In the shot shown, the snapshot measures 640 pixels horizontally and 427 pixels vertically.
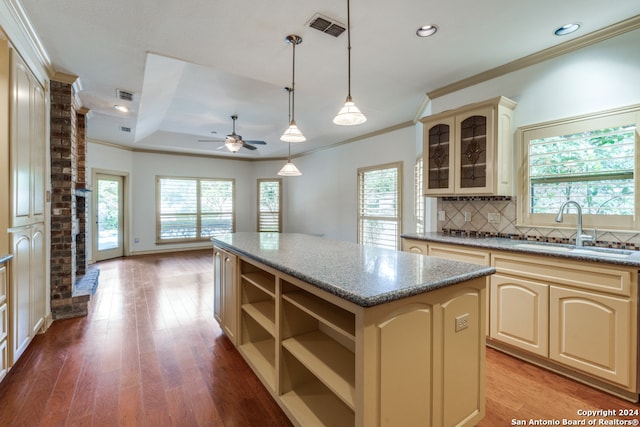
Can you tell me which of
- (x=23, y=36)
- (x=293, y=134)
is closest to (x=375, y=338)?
(x=293, y=134)

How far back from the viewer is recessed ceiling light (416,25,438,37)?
2.26 metres

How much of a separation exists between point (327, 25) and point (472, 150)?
5.78ft

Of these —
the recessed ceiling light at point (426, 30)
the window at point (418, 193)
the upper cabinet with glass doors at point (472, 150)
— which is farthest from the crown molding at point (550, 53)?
the window at point (418, 193)

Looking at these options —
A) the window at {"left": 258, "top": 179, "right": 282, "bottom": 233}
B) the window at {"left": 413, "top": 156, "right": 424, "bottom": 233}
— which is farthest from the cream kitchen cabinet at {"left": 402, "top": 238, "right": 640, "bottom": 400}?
the window at {"left": 258, "top": 179, "right": 282, "bottom": 233}

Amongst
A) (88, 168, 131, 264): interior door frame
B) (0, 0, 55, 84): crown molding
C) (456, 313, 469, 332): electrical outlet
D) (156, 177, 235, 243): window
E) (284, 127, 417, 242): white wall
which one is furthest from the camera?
(156, 177, 235, 243): window

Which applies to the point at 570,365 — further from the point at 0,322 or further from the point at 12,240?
the point at 12,240

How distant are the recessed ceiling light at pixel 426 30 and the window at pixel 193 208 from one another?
21.8 feet

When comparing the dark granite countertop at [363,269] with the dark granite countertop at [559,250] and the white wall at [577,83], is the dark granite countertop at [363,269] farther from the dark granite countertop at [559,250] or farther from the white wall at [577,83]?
the white wall at [577,83]

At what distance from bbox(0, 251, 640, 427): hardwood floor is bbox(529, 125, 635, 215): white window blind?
1376 mm

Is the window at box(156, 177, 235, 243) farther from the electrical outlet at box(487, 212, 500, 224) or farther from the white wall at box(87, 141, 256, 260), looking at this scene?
the electrical outlet at box(487, 212, 500, 224)

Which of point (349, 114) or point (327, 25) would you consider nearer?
point (349, 114)

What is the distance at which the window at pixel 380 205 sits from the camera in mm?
4945

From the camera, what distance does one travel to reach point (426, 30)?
2293 millimetres

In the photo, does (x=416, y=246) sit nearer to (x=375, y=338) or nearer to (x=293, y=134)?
(x=293, y=134)
